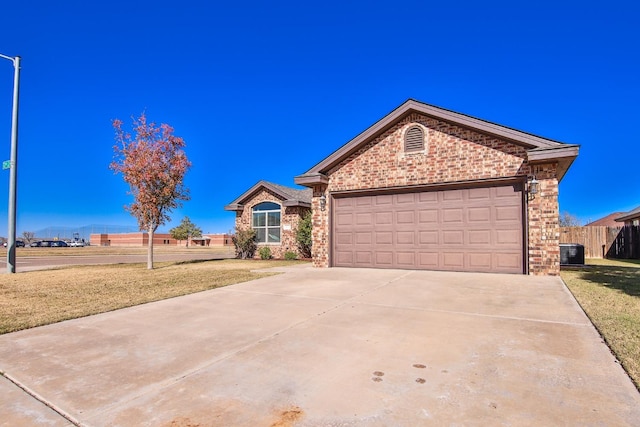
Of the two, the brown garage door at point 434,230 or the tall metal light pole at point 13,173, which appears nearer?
the brown garage door at point 434,230

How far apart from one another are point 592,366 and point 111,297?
26.3ft

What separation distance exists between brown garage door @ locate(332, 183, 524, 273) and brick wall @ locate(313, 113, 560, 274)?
417 millimetres

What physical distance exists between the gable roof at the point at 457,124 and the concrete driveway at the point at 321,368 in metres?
4.74

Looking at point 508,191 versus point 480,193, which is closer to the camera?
point 508,191

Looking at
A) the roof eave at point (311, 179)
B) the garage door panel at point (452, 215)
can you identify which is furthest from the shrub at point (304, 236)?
the garage door panel at point (452, 215)

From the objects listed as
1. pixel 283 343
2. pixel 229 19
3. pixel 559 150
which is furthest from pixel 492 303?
pixel 229 19

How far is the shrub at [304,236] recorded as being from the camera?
62.0 feet

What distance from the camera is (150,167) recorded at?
1418cm

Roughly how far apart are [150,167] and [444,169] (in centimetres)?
1097

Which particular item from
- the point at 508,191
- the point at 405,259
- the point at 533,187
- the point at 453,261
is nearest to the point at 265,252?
the point at 405,259

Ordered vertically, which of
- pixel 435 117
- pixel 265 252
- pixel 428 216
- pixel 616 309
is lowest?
pixel 265 252

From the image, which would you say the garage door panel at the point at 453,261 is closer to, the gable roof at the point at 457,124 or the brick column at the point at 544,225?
the brick column at the point at 544,225

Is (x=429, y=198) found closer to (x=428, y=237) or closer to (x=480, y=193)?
(x=428, y=237)

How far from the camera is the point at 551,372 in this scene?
330 cm
